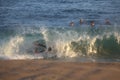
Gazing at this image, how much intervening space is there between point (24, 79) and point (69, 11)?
20845mm

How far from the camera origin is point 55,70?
8875 millimetres

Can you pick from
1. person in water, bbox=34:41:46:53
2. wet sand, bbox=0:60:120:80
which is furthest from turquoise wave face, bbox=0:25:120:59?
wet sand, bbox=0:60:120:80

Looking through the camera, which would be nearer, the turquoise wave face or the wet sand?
the wet sand

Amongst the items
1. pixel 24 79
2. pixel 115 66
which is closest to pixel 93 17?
pixel 115 66

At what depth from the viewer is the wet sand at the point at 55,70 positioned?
328 inches

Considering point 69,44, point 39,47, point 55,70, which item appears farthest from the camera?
point 69,44

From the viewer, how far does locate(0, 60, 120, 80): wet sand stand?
8336 mm

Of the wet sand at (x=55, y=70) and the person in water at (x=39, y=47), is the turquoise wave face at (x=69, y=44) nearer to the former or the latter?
the person in water at (x=39, y=47)

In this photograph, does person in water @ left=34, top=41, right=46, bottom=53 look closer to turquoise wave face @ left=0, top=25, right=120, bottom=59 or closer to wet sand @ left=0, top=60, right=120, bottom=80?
turquoise wave face @ left=0, top=25, right=120, bottom=59

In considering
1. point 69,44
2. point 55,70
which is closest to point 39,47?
point 69,44

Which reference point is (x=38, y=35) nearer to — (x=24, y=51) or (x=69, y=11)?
(x=24, y=51)

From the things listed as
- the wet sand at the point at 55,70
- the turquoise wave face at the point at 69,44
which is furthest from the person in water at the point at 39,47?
the wet sand at the point at 55,70

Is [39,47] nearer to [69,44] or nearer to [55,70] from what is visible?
[69,44]

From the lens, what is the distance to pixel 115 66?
9.33m
